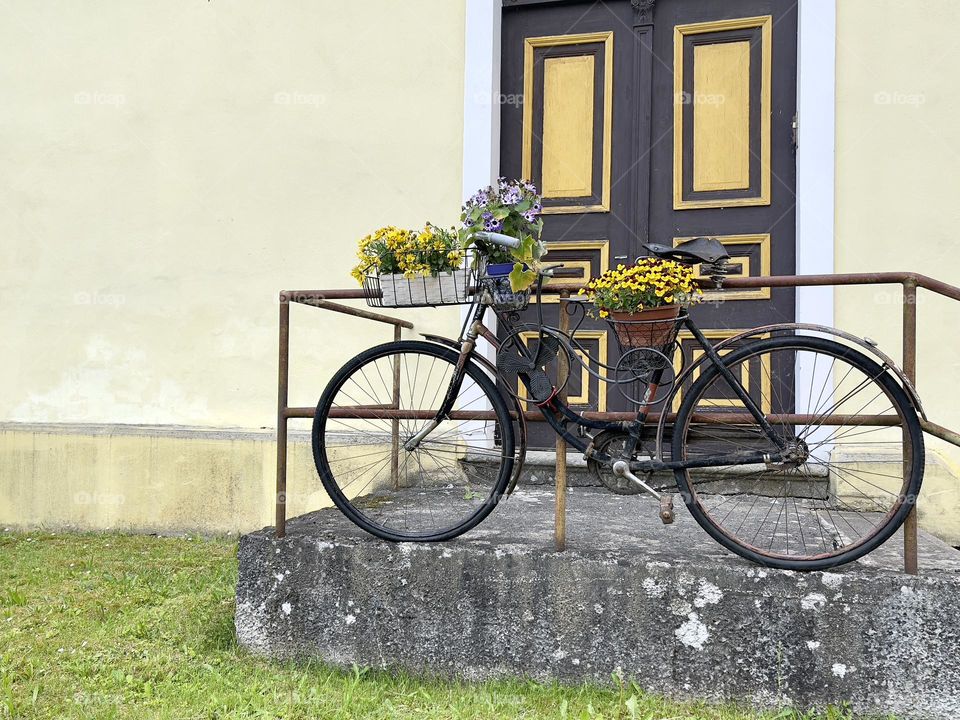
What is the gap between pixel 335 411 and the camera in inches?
119

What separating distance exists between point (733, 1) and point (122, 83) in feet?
12.3

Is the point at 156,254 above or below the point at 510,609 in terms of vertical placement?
above

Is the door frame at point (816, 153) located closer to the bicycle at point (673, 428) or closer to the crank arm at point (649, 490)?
the bicycle at point (673, 428)

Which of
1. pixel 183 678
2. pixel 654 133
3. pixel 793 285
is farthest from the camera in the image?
pixel 654 133

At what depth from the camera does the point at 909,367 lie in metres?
2.54

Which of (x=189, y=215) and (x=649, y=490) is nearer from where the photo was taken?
(x=649, y=490)

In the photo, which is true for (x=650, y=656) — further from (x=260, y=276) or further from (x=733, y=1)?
(x=733, y=1)

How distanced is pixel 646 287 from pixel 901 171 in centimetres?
223

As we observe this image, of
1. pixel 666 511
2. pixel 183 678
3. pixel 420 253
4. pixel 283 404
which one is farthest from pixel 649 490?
pixel 183 678

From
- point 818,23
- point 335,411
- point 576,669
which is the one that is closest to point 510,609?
point 576,669

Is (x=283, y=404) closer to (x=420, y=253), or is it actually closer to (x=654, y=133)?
(x=420, y=253)

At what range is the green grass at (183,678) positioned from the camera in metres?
2.48

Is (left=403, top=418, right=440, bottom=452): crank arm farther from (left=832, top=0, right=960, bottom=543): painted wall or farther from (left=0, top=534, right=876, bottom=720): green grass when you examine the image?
(left=832, top=0, right=960, bottom=543): painted wall

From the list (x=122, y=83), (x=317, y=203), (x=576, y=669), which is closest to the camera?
(x=576, y=669)
